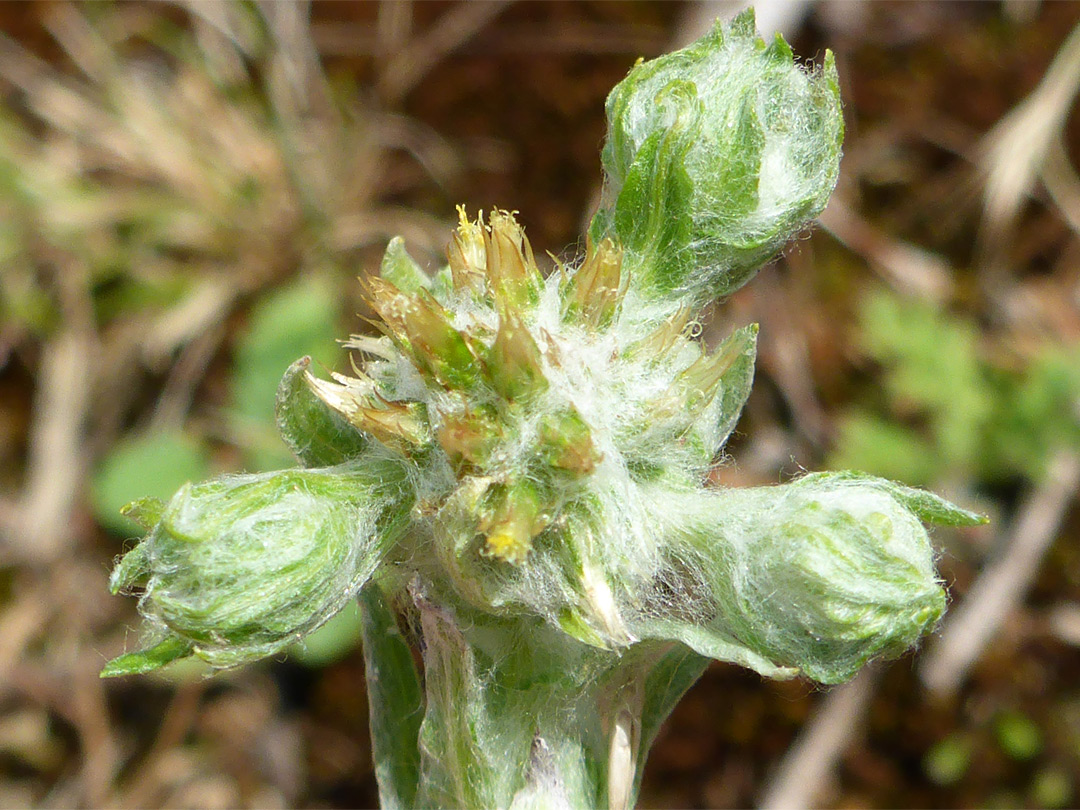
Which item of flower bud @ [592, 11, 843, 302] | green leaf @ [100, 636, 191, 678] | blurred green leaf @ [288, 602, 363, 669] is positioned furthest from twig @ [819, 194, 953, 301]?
green leaf @ [100, 636, 191, 678]

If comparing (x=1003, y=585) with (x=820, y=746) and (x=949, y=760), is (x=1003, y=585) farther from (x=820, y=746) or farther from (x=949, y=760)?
(x=820, y=746)

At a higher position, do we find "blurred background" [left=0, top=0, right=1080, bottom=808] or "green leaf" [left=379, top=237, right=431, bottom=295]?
"green leaf" [left=379, top=237, right=431, bottom=295]

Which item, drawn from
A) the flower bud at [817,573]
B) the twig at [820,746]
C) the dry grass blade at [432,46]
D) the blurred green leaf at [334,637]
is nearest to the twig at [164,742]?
the blurred green leaf at [334,637]

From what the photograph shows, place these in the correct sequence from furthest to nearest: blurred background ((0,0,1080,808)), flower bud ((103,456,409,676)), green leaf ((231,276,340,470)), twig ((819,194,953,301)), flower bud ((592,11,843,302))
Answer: twig ((819,194,953,301)), green leaf ((231,276,340,470)), blurred background ((0,0,1080,808)), flower bud ((592,11,843,302)), flower bud ((103,456,409,676))

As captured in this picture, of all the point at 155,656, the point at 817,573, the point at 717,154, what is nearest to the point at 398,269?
the point at 717,154

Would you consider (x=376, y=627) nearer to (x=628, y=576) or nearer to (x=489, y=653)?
(x=489, y=653)

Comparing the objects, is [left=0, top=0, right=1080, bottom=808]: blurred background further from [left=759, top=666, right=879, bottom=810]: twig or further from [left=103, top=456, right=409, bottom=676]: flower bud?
[left=103, top=456, right=409, bottom=676]: flower bud
